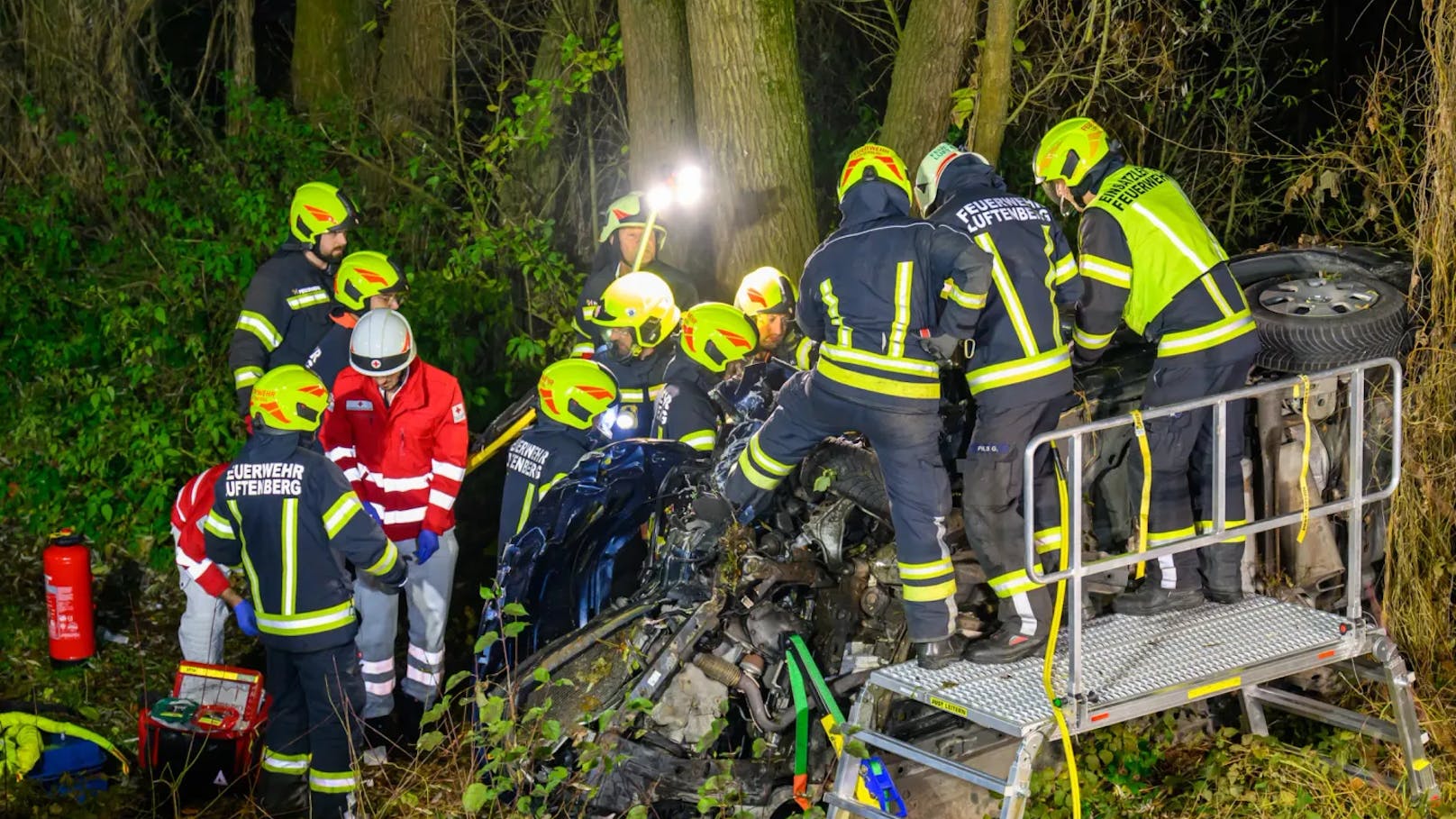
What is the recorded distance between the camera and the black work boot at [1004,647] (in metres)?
5.30

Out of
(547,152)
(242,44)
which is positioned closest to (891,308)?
(547,152)

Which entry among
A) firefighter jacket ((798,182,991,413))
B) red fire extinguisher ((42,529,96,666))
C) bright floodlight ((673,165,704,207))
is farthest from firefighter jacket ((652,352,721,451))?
red fire extinguisher ((42,529,96,666))

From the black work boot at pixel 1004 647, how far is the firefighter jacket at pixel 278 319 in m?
4.21

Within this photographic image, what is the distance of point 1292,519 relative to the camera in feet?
17.0

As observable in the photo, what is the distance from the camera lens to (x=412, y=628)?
7332 millimetres

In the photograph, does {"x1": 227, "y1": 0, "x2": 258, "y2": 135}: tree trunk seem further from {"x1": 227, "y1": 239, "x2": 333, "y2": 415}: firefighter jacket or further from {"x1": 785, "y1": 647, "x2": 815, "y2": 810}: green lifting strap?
{"x1": 785, "y1": 647, "x2": 815, "y2": 810}: green lifting strap

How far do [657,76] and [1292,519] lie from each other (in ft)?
17.1

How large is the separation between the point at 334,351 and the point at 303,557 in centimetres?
209

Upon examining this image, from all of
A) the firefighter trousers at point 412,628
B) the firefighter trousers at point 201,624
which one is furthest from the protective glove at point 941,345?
the firefighter trousers at point 201,624

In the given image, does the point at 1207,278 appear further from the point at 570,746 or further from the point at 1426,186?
the point at 570,746

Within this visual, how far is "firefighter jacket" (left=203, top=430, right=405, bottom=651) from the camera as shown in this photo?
5.79 metres

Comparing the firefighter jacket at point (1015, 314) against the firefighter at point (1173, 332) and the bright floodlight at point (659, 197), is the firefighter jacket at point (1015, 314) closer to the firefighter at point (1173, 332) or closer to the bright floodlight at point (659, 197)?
the firefighter at point (1173, 332)

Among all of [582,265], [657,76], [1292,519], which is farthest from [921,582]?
[582,265]

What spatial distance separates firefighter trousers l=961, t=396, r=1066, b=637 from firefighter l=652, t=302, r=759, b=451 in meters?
1.61
